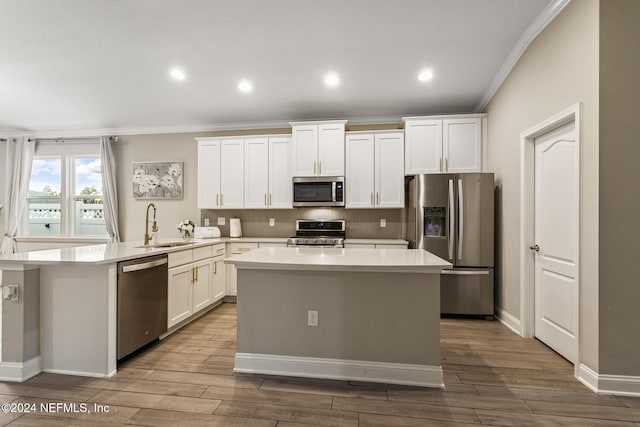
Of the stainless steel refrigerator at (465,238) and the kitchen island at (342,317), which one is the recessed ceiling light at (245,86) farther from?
the stainless steel refrigerator at (465,238)

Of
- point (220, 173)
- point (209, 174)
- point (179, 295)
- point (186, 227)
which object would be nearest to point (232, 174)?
point (220, 173)

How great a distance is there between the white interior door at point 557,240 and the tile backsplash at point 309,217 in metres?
1.95

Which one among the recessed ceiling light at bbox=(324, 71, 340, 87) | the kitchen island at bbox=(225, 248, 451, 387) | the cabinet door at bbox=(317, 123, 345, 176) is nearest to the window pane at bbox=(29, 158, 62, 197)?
the cabinet door at bbox=(317, 123, 345, 176)

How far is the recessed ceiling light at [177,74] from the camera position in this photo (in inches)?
129

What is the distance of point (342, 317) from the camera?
7.41ft

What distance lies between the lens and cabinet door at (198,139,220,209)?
4.76 m

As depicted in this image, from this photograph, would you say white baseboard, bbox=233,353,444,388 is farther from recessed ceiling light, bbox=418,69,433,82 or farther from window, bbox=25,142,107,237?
window, bbox=25,142,107,237

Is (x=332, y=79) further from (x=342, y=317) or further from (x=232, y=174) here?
(x=342, y=317)

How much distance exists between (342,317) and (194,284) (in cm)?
205

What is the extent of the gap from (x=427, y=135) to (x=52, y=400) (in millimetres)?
4480

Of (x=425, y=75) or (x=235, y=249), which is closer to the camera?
(x=425, y=75)

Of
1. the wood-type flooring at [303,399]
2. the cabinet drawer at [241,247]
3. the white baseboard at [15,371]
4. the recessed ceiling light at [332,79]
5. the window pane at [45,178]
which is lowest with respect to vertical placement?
the wood-type flooring at [303,399]

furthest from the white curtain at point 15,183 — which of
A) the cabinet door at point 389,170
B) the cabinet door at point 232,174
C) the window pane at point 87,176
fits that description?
the cabinet door at point 389,170

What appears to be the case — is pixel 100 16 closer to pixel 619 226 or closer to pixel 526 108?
Answer: pixel 526 108
